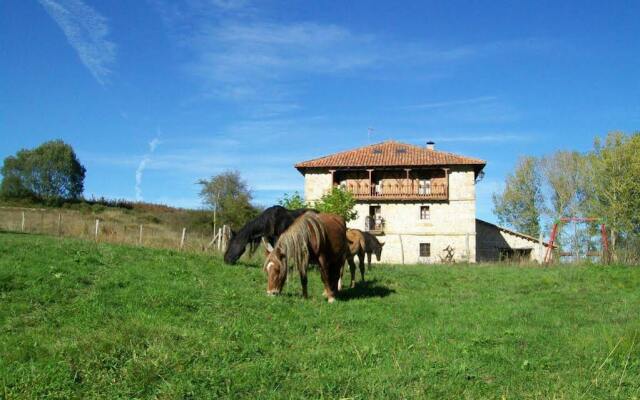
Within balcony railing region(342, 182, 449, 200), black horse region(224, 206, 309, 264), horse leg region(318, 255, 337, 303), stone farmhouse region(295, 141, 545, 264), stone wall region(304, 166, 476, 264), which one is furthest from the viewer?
balcony railing region(342, 182, 449, 200)

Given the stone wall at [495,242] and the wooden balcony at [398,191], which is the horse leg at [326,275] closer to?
the wooden balcony at [398,191]

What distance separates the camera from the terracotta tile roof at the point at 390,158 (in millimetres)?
43656

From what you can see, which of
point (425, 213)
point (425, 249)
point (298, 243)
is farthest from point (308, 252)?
point (425, 213)

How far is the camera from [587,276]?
55.7ft

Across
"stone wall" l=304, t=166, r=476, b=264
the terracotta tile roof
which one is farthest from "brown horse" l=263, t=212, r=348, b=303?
the terracotta tile roof

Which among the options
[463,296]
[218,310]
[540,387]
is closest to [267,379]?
[540,387]

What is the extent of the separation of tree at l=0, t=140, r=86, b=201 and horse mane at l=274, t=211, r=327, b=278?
65.3 meters

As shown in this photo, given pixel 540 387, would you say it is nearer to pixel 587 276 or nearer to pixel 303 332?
pixel 303 332

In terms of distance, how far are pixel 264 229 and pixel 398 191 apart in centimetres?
3015

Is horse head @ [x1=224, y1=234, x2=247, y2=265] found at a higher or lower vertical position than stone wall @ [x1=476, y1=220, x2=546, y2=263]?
lower

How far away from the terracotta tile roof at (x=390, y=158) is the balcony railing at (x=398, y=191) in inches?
74.3

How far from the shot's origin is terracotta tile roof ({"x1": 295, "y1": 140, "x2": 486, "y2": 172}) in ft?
143

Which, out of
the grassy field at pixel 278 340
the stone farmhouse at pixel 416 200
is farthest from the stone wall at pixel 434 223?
the grassy field at pixel 278 340

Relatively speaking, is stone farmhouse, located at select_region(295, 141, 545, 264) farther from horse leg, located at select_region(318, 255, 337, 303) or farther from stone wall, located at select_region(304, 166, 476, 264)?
horse leg, located at select_region(318, 255, 337, 303)
